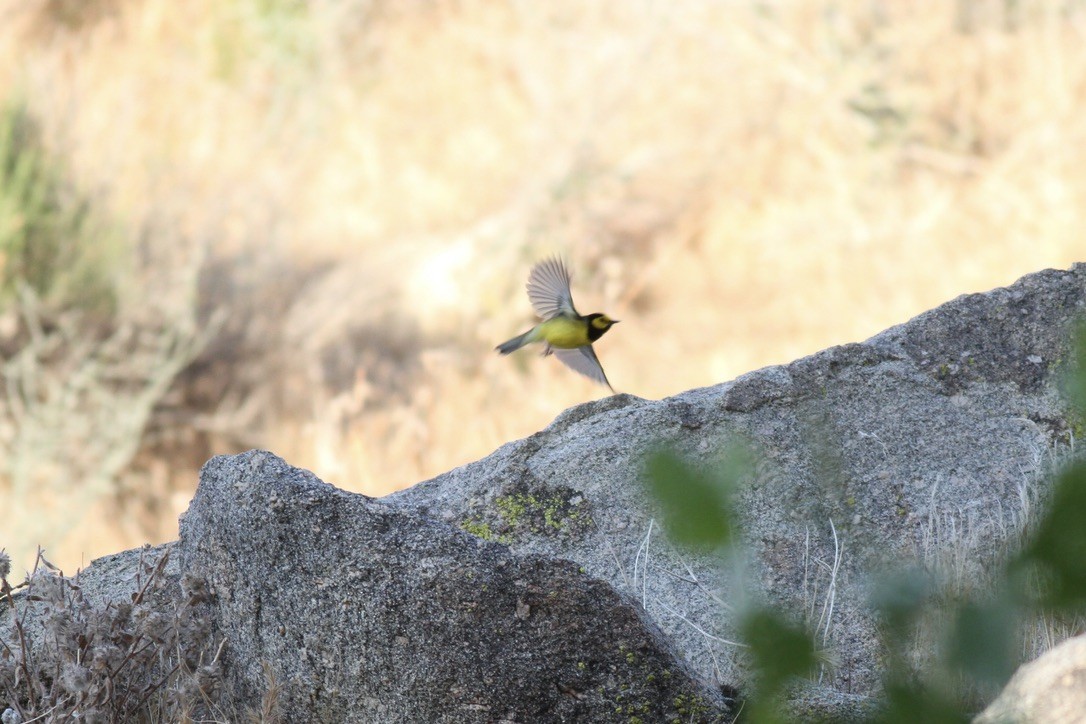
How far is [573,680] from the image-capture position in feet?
5.90

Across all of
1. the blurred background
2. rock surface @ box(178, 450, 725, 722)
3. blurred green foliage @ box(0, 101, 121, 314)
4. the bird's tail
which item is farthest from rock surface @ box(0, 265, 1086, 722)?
blurred green foliage @ box(0, 101, 121, 314)

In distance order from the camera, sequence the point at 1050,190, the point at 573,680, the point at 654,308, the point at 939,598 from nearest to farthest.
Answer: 1. the point at 939,598
2. the point at 573,680
3. the point at 1050,190
4. the point at 654,308

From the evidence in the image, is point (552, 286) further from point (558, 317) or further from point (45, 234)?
point (45, 234)

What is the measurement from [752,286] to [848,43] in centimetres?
189

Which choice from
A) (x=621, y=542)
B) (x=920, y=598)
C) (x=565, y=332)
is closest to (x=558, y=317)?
(x=565, y=332)

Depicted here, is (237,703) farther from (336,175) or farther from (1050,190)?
(336,175)

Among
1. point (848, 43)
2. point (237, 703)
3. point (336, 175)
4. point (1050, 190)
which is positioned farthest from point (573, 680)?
point (336, 175)

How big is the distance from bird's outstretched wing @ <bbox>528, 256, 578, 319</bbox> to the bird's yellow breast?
0.9 inches

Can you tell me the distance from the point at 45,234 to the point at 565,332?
267 inches

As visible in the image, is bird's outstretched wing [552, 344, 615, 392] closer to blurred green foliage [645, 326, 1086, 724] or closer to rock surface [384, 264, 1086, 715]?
rock surface [384, 264, 1086, 715]

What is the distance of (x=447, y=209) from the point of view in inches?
430

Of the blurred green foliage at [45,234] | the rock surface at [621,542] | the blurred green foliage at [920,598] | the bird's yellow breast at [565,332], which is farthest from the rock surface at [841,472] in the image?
the blurred green foliage at [45,234]

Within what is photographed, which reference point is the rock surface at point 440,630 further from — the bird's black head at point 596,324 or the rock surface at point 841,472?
the bird's black head at point 596,324

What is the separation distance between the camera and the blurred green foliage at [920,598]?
0.72 m
